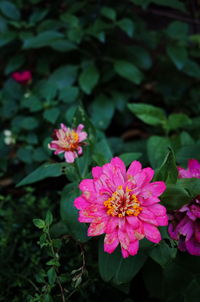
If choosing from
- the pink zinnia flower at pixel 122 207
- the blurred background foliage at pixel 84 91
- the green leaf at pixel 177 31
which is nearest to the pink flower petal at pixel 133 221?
the pink zinnia flower at pixel 122 207

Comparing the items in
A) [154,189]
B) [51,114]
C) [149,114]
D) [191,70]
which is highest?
[154,189]

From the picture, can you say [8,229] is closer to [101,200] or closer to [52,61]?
[101,200]

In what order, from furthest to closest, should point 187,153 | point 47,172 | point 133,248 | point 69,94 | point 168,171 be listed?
point 69,94 < point 187,153 < point 47,172 < point 168,171 < point 133,248

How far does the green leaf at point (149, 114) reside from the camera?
4.43 ft

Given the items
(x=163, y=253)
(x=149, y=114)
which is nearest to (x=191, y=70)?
(x=149, y=114)

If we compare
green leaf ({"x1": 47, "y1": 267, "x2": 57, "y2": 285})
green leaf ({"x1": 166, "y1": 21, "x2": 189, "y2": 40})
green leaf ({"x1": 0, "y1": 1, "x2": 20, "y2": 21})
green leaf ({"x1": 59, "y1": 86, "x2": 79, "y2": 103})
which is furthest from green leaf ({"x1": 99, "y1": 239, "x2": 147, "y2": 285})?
green leaf ({"x1": 0, "y1": 1, "x2": 20, "y2": 21})

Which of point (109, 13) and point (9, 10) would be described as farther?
point (9, 10)

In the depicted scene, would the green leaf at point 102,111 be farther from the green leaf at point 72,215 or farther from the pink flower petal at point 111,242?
the pink flower petal at point 111,242

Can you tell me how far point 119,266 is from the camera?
79 centimetres

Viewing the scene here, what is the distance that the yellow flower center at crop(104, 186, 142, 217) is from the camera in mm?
701

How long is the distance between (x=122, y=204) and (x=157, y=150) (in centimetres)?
55

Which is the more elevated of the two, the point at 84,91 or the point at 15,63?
the point at 15,63

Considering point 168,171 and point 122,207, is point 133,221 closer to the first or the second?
point 122,207

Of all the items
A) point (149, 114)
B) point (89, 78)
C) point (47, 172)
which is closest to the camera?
point (47, 172)
